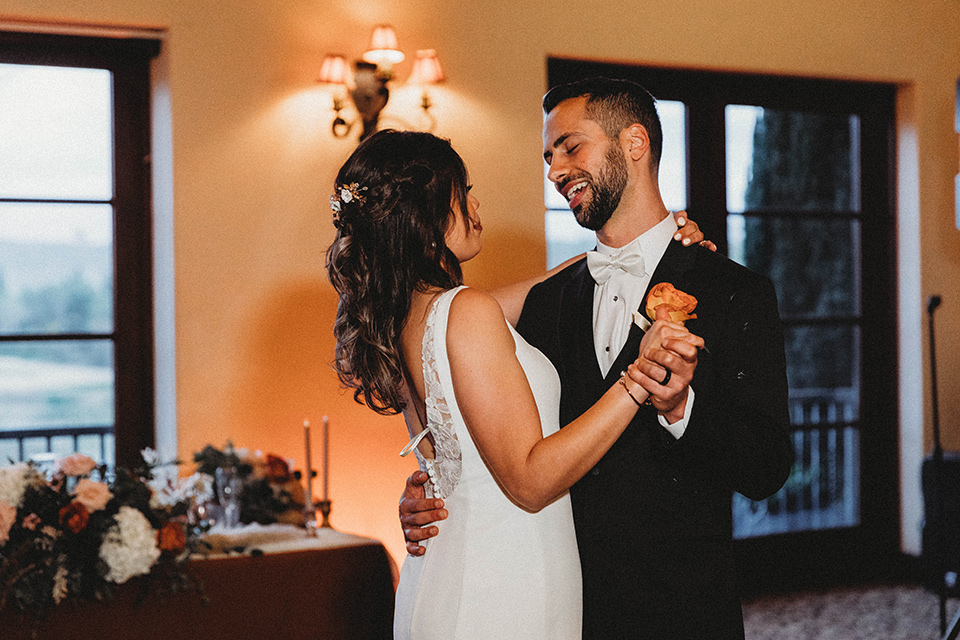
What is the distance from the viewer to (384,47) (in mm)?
3682

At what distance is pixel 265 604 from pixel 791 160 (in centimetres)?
353

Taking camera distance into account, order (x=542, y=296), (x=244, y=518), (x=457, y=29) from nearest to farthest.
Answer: (x=542, y=296), (x=244, y=518), (x=457, y=29)

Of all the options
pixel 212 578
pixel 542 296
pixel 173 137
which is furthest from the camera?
pixel 173 137

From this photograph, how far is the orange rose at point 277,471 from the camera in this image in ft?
10.3

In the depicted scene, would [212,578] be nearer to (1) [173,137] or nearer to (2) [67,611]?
(2) [67,611]

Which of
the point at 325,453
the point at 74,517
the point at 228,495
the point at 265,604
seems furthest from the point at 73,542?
the point at 325,453

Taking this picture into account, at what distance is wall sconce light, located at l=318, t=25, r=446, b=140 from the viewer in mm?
3676

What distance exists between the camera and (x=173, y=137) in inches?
140

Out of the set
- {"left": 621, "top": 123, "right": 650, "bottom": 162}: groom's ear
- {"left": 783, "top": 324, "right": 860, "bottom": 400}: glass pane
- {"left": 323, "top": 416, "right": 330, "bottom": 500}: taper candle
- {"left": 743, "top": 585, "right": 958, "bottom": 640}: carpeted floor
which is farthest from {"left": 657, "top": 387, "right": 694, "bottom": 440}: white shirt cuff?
{"left": 783, "top": 324, "right": 860, "bottom": 400}: glass pane

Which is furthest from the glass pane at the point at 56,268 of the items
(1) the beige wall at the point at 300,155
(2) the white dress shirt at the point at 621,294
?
(2) the white dress shirt at the point at 621,294

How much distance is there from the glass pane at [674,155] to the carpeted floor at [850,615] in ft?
6.54

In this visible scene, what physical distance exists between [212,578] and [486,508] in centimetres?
113

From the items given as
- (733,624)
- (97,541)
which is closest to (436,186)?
(733,624)

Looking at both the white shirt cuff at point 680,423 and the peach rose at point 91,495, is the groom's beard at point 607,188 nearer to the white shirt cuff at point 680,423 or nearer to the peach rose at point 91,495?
the white shirt cuff at point 680,423
